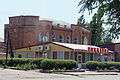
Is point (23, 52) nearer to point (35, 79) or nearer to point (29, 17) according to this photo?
point (29, 17)

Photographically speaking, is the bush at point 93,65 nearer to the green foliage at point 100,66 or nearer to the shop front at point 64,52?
the green foliage at point 100,66

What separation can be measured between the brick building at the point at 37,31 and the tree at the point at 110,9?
55891mm

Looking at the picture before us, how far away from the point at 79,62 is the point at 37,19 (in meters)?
19.2

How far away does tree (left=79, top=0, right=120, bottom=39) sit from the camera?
676cm

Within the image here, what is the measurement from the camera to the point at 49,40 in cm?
6319

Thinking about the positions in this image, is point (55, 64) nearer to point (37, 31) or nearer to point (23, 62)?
point (23, 62)

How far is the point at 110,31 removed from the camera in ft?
23.9

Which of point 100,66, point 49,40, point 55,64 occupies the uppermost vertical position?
point 49,40

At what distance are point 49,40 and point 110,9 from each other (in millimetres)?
56410

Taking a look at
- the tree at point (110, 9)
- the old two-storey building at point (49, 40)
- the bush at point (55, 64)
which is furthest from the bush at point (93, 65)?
Result: the tree at point (110, 9)

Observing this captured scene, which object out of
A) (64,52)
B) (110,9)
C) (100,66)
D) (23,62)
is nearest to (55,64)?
(23,62)

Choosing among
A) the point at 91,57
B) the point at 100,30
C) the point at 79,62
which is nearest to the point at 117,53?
the point at 91,57

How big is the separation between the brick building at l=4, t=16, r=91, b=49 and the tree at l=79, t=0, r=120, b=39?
55.9m

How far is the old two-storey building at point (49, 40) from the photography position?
48.4 metres
